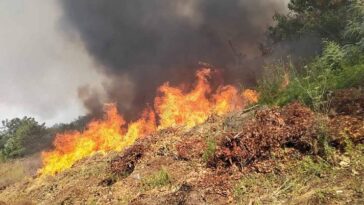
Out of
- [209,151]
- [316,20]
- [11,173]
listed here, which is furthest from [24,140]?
[209,151]

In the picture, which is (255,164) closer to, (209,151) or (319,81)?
(209,151)

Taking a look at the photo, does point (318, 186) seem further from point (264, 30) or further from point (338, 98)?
point (264, 30)

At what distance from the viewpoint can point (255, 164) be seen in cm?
883

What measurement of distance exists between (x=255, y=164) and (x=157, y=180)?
9.49 feet

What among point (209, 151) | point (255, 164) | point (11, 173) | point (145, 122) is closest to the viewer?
point (255, 164)

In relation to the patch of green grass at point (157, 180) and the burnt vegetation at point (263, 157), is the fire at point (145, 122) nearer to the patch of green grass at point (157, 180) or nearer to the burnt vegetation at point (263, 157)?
the burnt vegetation at point (263, 157)

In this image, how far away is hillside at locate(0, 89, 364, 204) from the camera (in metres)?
7.45

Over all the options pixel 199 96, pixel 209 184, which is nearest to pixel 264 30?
pixel 199 96

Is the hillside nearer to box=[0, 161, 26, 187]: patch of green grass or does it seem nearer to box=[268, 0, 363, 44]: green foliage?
box=[268, 0, 363, 44]: green foliage

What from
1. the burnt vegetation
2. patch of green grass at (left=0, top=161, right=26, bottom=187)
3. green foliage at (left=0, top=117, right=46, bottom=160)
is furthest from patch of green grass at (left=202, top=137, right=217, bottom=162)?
green foliage at (left=0, top=117, right=46, bottom=160)

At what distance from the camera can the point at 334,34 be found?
20.7 meters

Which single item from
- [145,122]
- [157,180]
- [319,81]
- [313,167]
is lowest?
[313,167]

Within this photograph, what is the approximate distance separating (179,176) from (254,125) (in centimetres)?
225

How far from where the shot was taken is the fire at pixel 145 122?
18422 mm
